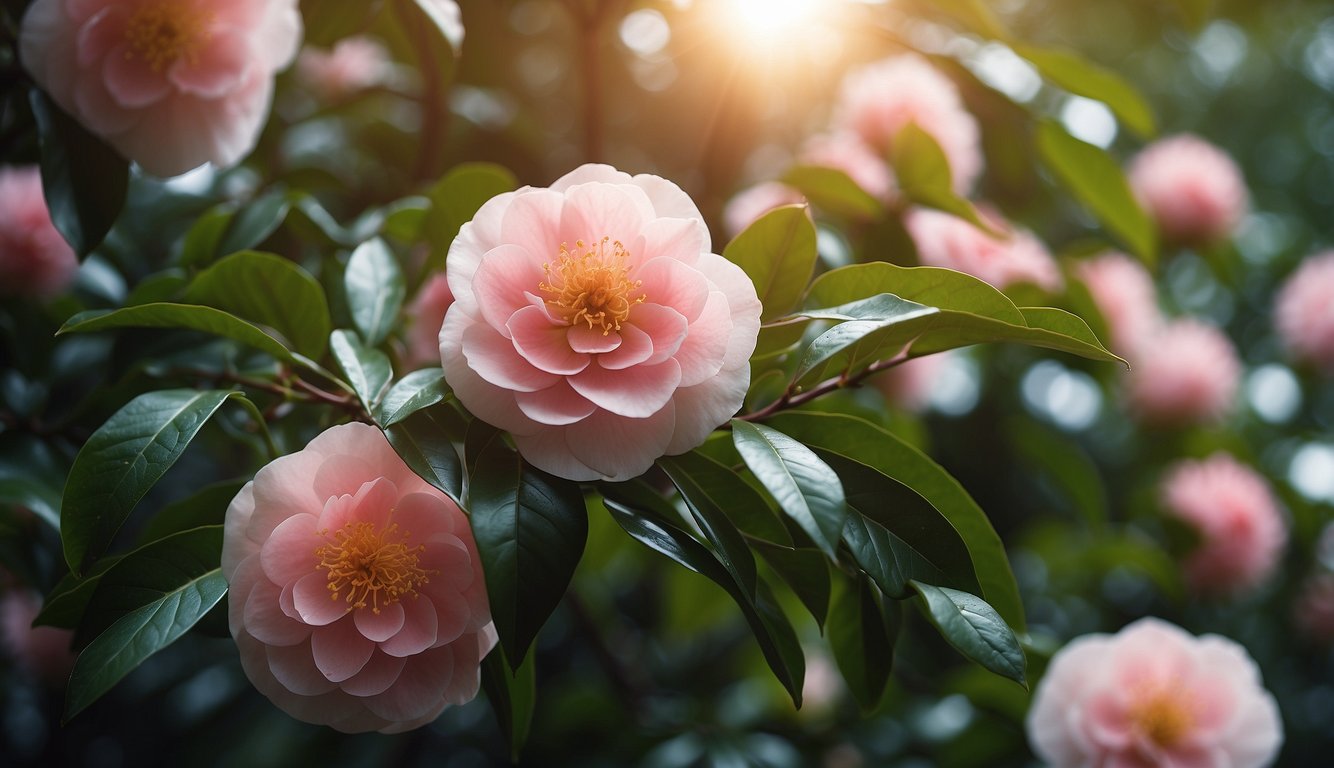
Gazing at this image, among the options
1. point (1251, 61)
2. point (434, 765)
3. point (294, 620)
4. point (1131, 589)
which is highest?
point (1251, 61)

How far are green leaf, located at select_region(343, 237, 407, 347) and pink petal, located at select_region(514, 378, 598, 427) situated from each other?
20 cm

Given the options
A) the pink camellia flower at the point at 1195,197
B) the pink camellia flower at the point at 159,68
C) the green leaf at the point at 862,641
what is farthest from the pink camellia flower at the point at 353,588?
the pink camellia flower at the point at 1195,197

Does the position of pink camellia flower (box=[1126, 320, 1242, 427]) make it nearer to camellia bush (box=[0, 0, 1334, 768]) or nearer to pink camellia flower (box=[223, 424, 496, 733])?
camellia bush (box=[0, 0, 1334, 768])

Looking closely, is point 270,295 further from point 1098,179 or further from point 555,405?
point 1098,179

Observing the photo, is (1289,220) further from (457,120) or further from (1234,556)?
(457,120)

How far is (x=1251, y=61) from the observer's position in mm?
2240

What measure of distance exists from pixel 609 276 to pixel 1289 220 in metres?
2.04

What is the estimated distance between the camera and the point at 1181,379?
1.40 metres

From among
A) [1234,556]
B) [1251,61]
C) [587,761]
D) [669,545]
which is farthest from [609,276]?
[1251,61]

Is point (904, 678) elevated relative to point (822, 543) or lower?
lower

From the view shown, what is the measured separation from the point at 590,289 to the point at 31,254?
0.86 metres

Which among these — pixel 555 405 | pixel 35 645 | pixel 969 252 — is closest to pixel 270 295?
pixel 555 405

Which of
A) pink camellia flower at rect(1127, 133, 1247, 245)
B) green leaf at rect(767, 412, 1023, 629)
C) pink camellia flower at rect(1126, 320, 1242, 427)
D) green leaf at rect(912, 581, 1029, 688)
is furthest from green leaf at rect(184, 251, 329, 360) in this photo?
pink camellia flower at rect(1127, 133, 1247, 245)

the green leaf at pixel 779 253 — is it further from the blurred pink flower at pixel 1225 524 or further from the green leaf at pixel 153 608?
the blurred pink flower at pixel 1225 524
